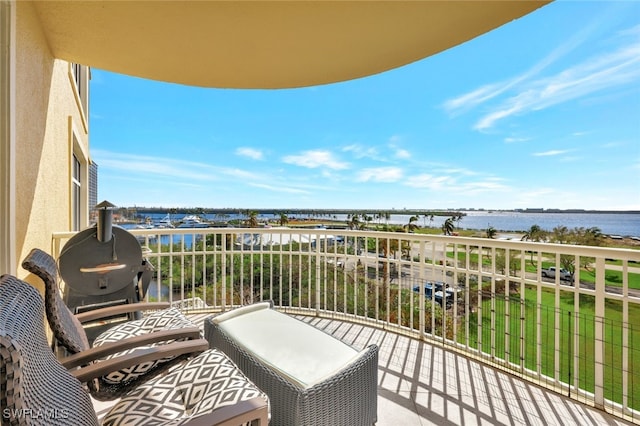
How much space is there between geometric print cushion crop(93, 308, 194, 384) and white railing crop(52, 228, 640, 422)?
1639 mm

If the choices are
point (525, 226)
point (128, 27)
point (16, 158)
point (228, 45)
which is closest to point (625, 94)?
point (525, 226)

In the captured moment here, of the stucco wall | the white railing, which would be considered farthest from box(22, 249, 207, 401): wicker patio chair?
the white railing

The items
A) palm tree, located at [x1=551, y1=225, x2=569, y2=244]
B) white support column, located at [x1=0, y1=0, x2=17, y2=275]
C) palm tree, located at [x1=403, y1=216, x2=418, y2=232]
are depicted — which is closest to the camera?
white support column, located at [x1=0, y1=0, x2=17, y2=275]

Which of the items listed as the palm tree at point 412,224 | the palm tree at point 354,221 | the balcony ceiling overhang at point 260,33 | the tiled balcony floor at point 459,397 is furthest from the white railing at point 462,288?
the palm tree at point 354,221

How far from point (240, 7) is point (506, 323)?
3583 millimetres

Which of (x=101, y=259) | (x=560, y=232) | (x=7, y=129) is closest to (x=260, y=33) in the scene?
(x=7, y=129)

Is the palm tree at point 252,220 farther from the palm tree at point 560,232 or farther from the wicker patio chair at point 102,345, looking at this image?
the palm tree at point 560,232

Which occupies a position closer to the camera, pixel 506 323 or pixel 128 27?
pixel 128 27

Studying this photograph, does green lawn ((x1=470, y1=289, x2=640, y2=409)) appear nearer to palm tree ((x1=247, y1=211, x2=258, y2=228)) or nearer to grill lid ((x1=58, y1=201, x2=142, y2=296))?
grill lid ((x1=58, y1=201, x2=142, y2=296))

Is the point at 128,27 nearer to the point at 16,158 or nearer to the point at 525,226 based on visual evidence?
the point at 16,158

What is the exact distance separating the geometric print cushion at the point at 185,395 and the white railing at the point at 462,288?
2.36m

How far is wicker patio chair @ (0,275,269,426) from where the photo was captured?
27.7 inches

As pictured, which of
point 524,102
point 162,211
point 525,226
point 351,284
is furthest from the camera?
point 524,102

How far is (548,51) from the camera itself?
27.7ft
